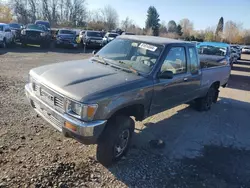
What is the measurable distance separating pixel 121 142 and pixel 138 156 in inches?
19.2

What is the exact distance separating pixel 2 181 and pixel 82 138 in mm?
1158

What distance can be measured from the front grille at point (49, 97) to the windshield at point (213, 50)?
417 inches

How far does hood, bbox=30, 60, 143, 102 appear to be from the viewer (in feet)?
10.8

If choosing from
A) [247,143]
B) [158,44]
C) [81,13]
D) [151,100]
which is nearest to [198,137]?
[247,143]

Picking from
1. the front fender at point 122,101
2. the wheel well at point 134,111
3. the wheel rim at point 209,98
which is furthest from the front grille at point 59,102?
the wheel rim at point 209,98

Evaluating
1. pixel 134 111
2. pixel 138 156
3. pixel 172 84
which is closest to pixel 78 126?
pixel 134 111

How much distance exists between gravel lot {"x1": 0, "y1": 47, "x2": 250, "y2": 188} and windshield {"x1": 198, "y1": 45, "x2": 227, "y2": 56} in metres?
7.04

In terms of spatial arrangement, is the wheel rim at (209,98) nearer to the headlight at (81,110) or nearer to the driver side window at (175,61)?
the driver side window at (175,61)

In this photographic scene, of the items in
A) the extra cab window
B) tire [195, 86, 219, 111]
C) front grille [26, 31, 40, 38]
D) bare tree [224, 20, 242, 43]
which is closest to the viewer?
the extra cab window

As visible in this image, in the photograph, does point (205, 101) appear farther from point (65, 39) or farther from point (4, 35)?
point (65, 39)

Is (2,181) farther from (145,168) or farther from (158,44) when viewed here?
(158,44)

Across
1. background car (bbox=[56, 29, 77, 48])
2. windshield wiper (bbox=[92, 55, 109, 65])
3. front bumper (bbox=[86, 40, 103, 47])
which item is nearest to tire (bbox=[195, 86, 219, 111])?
windshield wiper (bbox=[92, 55, 109, 65])

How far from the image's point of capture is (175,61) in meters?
4.79

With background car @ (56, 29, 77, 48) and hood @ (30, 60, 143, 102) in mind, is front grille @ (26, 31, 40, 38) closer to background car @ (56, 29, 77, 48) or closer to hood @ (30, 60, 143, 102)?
background car @ (56, 29, 77, 48)
